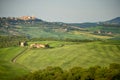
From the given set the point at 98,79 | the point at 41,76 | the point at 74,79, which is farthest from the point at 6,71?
the point at 98,79

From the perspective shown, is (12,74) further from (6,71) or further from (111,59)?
(111,59)

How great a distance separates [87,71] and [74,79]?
23.4ft

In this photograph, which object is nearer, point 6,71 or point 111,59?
point 6,71

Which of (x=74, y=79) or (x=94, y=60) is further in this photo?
(x=94, y=60)

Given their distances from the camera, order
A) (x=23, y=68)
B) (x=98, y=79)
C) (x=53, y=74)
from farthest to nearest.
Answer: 1. (x=23, y=68)
2. (x=53, y=74)
3. (x=98, y=79)

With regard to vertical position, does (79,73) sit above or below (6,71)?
above

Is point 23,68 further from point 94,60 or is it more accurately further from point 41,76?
point 41,76

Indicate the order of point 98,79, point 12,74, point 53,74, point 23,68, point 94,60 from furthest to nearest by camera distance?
point 94,60, point 23,68, point 12,74, point 53,74, point 98,79

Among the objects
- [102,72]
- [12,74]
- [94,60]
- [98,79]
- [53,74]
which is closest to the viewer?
[98,79]

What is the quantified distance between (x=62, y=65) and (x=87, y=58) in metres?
23.5

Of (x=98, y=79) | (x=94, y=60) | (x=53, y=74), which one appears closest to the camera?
(x=98, y=79)

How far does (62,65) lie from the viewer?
179m

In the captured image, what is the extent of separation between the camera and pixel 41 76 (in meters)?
118

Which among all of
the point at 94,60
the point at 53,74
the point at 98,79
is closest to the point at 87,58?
the point at 94,60
